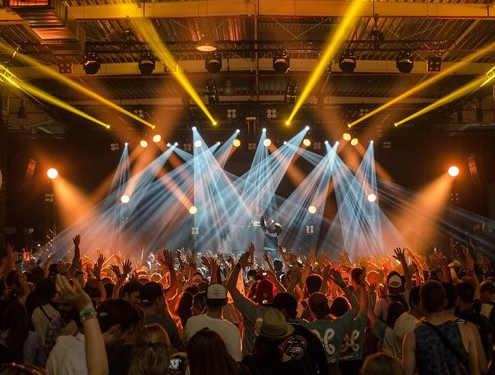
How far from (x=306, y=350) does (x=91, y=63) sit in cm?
949

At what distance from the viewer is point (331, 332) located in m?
4.70

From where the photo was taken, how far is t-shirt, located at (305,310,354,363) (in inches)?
183

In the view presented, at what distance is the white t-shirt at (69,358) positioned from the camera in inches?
129

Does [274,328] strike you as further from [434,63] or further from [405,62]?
[434,63]

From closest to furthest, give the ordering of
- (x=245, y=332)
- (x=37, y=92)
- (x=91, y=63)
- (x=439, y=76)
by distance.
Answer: (x=245, y=332)
(x=91, y=63)
(x=439, y=76)
(x=37, y=92)

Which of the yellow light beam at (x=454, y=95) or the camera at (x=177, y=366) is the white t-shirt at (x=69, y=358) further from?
the yellow light beam at (x=454, y=95)

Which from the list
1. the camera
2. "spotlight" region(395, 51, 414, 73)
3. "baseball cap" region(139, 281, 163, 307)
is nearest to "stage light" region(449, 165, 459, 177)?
"spotlight" region(395, 51, 414, 73)

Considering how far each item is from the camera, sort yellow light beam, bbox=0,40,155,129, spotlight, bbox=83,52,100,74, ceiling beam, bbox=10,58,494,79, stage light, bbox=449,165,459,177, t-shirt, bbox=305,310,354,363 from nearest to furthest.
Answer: t-shirt, bbox=305,310,354,363 → spotlight, bbox=83,52,100,74 → yellow light beam, bbox=0,40,155,129 → ceiling beam, bbox=10,58,494,79 → stage light, bbox=449,165,459,177

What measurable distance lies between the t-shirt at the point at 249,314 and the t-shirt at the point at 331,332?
397 mm

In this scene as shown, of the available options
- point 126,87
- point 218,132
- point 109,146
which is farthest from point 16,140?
point 218,132

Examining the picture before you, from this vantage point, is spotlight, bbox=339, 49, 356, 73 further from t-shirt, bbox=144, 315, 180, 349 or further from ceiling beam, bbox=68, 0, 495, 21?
t-shirt, bbox=144, 315, 180, 349

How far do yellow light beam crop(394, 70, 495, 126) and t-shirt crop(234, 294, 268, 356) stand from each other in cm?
1104

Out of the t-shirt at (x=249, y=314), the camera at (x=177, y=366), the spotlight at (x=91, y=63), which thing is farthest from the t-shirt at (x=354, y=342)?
the spotlight at (x=91, y=63)

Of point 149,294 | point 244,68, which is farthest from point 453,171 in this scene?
point 149,294
